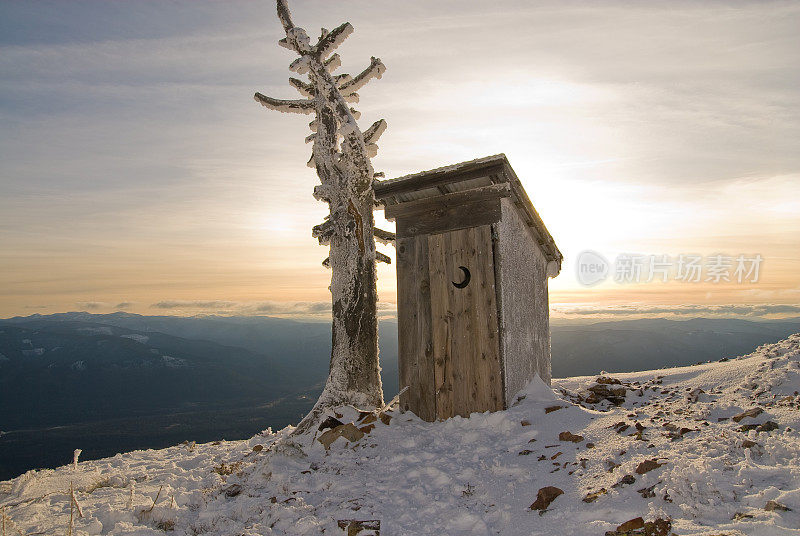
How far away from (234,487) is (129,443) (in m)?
116

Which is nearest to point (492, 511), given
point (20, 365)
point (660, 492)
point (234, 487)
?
point (660, 492)

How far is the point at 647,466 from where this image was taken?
377 centimetres

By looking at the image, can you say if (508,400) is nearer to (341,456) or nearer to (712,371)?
(341,456)

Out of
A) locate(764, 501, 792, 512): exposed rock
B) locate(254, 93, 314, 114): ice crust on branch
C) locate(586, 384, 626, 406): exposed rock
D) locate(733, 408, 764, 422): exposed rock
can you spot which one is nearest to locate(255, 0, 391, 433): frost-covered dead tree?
locate(254, 93, 314, 114): ice crust on branch

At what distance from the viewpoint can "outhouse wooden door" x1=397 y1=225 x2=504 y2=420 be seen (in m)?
6.67

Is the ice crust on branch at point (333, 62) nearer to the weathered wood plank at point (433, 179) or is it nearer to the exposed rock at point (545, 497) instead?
the weathered wood plank at point (433, 179)

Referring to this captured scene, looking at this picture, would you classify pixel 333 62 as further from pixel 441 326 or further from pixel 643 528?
pixel 643 528

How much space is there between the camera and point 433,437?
6.26m

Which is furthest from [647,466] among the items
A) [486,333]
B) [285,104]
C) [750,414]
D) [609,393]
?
[285,104]

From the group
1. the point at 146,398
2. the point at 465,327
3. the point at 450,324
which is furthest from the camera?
the point at 146,398

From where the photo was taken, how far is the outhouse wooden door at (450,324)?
6668 millimetres

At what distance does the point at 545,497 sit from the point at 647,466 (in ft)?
2.79

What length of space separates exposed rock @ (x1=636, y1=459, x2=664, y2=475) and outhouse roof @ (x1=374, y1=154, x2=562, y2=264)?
4.08 m

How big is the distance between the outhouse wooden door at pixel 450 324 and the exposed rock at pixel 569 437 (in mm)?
1167
